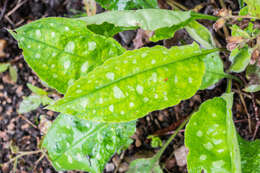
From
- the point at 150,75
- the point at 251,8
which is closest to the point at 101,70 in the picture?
the point at 150,75

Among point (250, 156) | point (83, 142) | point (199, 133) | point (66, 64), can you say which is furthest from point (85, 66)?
point (250, 156)

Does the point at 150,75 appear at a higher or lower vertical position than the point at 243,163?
higher

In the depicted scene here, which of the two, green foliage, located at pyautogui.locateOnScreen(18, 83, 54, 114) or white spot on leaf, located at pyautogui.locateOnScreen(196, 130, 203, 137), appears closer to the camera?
white spot on leaf, located at pyautogui.locateOnScreen(196, 130, 203, 137)

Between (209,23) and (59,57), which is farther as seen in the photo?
(209,23)

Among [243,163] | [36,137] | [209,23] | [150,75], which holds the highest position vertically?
[209,23]

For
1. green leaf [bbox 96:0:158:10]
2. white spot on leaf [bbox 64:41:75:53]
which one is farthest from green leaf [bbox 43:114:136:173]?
green leaf [bbox 96:0:158:10]

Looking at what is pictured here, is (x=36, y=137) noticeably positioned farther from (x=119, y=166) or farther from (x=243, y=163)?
(x=243, y=163)

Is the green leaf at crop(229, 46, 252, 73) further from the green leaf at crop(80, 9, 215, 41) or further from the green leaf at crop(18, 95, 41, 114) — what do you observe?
the green leaf at crop(18, 95, 41, 114)
